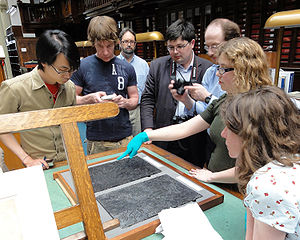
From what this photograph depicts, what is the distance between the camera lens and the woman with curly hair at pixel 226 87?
3.79 feet

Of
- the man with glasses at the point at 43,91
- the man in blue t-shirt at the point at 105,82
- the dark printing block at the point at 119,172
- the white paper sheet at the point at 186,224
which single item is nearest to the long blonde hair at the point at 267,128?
the white paper sheet at the point at 186,224

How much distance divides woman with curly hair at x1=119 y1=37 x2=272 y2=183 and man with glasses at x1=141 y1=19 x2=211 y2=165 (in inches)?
18.0

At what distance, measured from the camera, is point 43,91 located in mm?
1479

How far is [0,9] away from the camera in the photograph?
14.5m

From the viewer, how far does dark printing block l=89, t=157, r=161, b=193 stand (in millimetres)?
1277

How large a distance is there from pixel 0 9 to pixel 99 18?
54.5 ft

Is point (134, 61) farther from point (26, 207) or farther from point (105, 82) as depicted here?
point (26, 207)

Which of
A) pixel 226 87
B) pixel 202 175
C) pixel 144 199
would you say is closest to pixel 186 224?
pixel 144 199

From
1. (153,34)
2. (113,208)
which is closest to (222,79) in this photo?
(113,208)

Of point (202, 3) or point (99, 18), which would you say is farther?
point (202, 3)

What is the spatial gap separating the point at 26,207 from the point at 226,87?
44.5 inches

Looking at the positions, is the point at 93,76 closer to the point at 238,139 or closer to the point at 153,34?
the point at 153,34

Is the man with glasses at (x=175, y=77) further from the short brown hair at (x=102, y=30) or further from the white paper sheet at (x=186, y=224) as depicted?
the white paper sheet at (x=186, y=224)

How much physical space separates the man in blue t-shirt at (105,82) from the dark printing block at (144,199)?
756 millimetres
